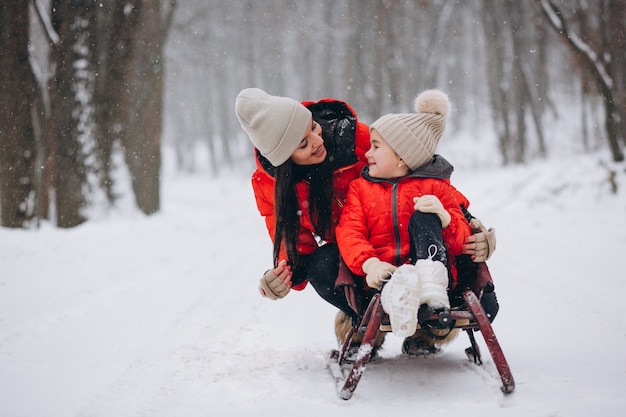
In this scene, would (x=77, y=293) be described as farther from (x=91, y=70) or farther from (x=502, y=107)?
(x=502, y=107)

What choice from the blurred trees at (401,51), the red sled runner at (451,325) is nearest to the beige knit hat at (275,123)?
the red sled runner at (451,325)

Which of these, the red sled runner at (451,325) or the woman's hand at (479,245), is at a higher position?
the woman's hand at (479,245)

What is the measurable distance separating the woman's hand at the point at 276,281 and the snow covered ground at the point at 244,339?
41 cm

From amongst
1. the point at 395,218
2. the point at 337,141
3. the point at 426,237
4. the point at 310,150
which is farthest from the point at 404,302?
the point at 337,141

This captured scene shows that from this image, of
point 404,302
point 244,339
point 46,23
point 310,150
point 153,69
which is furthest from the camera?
point 153,69

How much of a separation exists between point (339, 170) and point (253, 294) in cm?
207

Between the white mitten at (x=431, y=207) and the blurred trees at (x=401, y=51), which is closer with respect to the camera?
the white mitten at (x=431, y=207)

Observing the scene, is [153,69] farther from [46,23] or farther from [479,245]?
[479,245]

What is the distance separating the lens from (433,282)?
2104mm

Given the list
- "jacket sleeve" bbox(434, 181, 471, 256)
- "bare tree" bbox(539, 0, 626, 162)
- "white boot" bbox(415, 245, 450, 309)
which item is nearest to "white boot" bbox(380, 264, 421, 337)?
"white boot" bbox(415, 245, 450, 309)

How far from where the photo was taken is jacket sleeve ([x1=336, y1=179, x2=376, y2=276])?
7.87 feet

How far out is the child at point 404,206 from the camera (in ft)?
7.52

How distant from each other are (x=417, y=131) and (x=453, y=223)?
50cm

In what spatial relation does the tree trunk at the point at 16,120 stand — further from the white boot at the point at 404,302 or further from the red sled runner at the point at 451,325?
the white boot at the point at 404,302
